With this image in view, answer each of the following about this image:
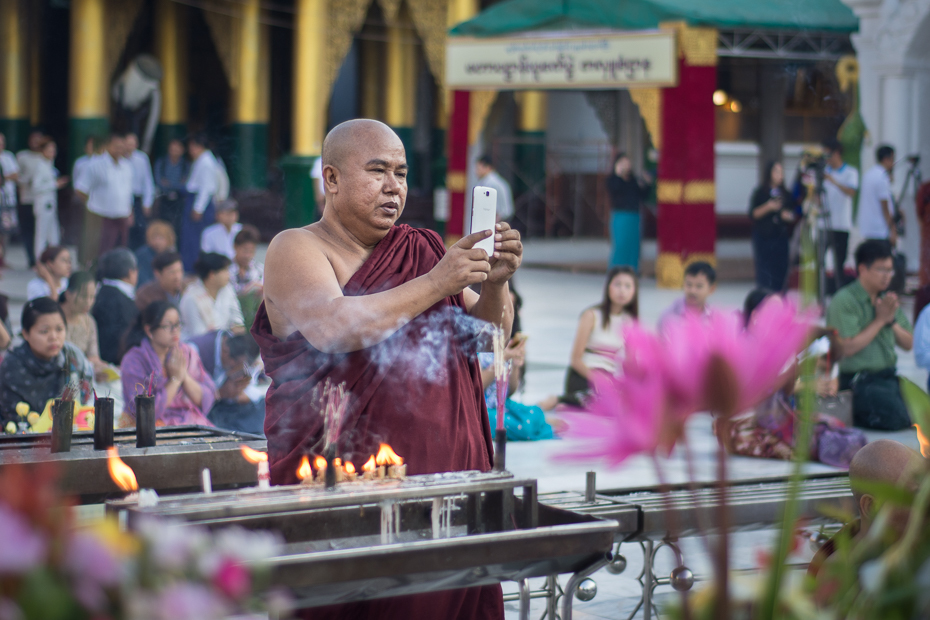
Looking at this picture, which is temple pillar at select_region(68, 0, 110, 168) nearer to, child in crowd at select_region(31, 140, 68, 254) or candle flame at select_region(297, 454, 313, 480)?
child in crowd at select_region(31, 140, 68, 254)

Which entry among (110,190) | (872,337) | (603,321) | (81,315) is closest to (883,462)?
(603,321)

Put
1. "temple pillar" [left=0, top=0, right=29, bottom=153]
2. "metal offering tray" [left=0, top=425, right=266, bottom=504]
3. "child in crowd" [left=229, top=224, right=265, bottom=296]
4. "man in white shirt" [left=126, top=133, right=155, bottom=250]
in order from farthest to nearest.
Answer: "temple pillar" [left=0, top=0, right=29, bottom=153], "man in white shirt" [left=126, top=133, right=155, bottom=250], "child in crowd" [left=229, top=224, right=265, bottom=296], "metal offering tray" [left=0, top=425, right=266, bottom=504]

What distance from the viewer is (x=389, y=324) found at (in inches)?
91.0

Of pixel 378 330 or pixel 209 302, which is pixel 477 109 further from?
pixel 378 330

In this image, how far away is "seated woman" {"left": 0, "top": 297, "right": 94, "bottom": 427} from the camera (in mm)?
4660

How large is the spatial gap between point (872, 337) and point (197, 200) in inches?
277

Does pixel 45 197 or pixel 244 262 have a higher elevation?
pixel 45 197

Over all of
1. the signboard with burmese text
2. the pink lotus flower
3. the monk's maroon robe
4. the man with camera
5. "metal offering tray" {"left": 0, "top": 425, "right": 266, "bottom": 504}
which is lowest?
"metal offering tray" {"left": 0, "top": 425, "right": 266, "bottom": 504}

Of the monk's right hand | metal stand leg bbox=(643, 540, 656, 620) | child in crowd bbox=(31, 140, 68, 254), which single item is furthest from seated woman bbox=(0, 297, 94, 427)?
child in crowd bbox=(31, 140, 68, 254)

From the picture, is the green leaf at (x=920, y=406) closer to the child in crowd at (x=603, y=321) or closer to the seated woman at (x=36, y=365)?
the seated woman at (x=36, y=365)

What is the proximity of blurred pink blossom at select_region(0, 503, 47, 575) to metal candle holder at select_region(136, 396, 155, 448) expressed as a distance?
2475mm

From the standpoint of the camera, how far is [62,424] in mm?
3039

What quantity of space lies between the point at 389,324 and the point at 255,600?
138cm

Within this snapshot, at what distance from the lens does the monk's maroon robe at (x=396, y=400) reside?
2412 millimetres
